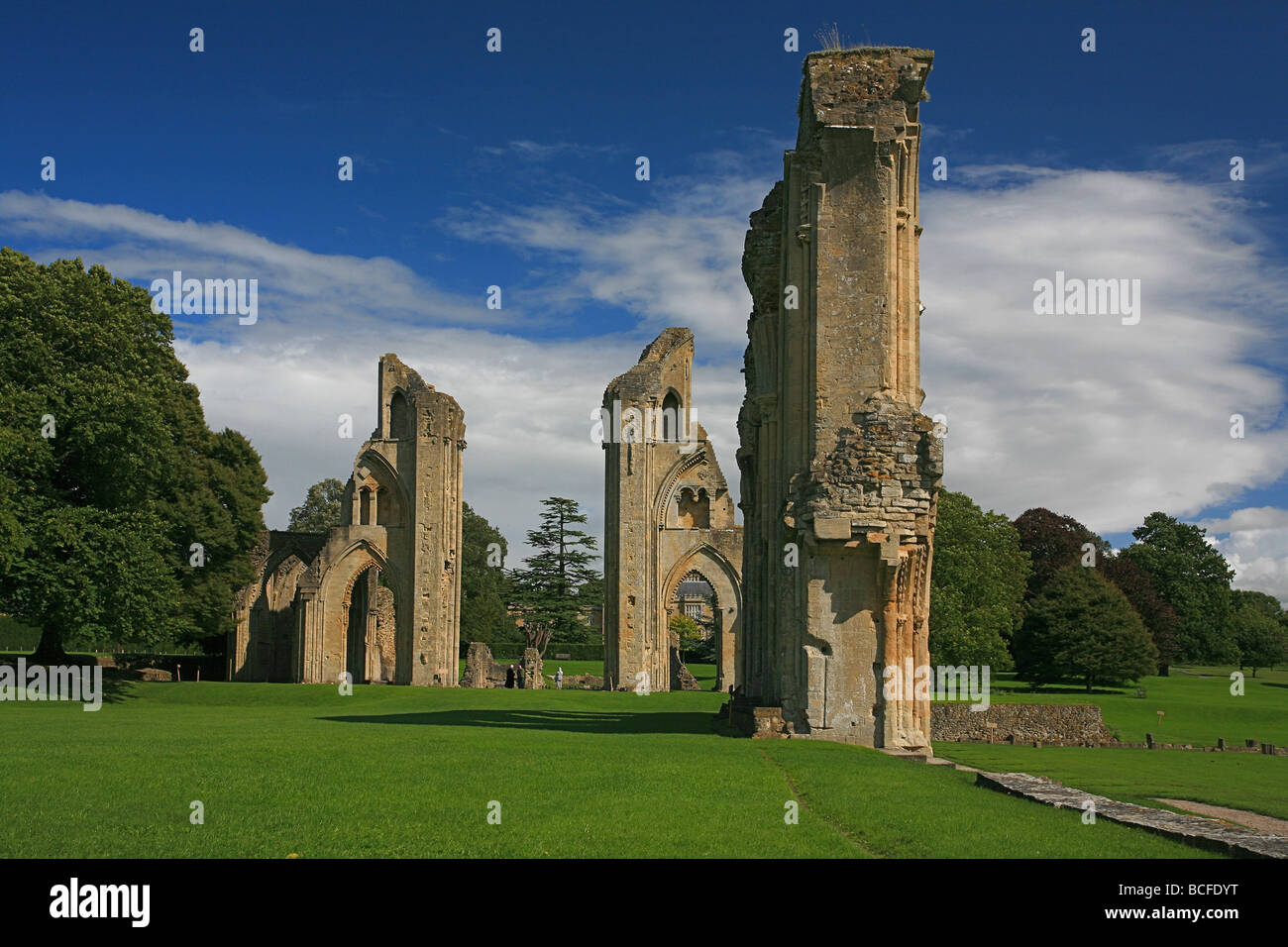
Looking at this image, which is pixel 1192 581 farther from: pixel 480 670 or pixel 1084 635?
pixel 480 670

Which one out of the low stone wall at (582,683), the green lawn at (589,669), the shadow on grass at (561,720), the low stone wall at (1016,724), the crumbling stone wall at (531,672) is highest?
the shadow on grass at (561,720)

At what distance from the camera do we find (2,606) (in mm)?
28797

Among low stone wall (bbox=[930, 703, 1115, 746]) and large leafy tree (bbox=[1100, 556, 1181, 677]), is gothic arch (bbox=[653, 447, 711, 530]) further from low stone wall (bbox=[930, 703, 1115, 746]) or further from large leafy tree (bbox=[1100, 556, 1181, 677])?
large leafy tree (bbox=[1100, 556, 1181, 677])

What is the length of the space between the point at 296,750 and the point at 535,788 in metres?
4.18

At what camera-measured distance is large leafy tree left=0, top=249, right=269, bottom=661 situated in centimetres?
2747

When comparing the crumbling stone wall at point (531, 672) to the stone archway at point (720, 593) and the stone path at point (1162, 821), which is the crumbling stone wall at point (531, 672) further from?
the stone path at point (1162, 821)

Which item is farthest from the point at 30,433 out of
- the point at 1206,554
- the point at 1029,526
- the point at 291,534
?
the point at 1206,554

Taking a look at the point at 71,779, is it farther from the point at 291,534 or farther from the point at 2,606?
the point at 291,534

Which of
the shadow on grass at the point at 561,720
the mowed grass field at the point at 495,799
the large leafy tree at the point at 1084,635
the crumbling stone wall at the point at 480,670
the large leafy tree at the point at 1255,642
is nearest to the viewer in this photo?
the mowed grass field at the point at 495,799

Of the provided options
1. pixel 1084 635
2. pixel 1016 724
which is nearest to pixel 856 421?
pixel 1016 724

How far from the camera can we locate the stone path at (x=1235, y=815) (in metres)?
12.0

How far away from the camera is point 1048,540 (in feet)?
206

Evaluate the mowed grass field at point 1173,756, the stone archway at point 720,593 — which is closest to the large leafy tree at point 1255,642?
the mowed grass field at point 1173,756

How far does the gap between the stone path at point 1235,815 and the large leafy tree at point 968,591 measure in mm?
24395
